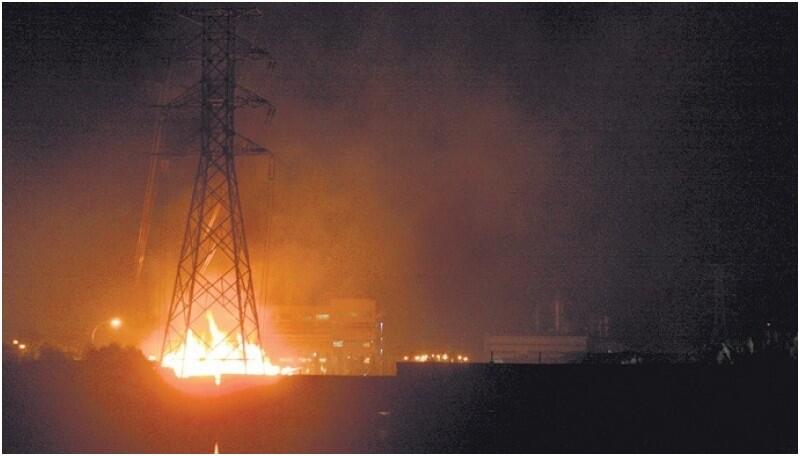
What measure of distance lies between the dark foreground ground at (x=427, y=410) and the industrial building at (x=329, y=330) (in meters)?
45.5

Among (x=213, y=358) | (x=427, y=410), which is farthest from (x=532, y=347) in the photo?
(x=427, y=410)

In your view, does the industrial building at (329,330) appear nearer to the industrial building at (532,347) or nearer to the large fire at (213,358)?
the industrial building at (532,347)

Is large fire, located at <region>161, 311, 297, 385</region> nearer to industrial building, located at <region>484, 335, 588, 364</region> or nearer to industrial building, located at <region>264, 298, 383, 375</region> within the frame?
industrial building, located at <region>264, 298, 383, 375</region>

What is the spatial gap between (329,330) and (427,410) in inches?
1991

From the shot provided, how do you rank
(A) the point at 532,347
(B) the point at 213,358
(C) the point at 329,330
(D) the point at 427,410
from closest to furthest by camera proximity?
(D) the point at 427,410 < (B) the point at 213,358 < (C) the point at 329,330 < (A) the point at 532,347

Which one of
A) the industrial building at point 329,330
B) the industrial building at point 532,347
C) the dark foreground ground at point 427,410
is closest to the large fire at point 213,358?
the dark foreground ground at point 427,410

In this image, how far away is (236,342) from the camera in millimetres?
27125

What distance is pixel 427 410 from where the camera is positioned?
20.8m

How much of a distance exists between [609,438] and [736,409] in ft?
9.45

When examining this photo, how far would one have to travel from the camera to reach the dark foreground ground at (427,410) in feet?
62.5

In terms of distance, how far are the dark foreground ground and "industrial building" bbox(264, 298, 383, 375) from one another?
4551 centimetres

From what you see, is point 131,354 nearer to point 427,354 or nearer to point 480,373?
point 480,373

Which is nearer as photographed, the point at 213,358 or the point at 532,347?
the point at 213,358

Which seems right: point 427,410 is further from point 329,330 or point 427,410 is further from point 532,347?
point 532,347
